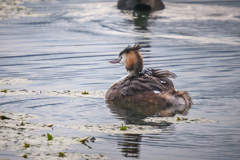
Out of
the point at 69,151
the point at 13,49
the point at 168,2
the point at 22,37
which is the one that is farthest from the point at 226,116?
the point at 168,2

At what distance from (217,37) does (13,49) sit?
7.64m

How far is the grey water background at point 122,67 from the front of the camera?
25.5ft

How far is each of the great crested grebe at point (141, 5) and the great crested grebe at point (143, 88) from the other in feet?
61.9

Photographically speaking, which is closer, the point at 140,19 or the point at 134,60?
the point at 134,60

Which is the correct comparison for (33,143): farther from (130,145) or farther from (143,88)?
(143,88)

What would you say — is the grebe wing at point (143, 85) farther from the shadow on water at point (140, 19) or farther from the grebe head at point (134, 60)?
the shadow on water at point (140, 19)

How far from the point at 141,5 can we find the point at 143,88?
19616mm

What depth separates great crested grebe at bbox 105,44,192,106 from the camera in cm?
1041

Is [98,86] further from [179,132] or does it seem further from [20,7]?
[20,7]

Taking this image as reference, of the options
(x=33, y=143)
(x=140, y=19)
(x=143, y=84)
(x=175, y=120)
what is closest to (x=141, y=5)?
(x=140, y=19)

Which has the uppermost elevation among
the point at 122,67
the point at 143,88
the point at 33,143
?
the point at 143,88

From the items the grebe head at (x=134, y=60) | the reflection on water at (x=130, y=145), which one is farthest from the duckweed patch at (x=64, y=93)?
the reflection on water at (x=130, y=145)

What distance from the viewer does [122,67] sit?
48.8 ft

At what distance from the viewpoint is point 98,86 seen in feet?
40.3
